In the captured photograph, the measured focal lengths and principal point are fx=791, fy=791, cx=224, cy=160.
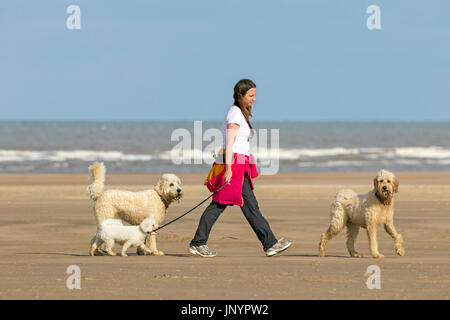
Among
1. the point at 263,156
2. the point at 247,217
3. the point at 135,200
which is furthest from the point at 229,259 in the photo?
the point at 263,156

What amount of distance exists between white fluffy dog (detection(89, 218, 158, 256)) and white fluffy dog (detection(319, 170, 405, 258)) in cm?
192

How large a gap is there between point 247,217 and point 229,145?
0.83 metres

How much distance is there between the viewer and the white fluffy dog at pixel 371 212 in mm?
8188

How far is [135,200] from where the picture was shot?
894 centimetres

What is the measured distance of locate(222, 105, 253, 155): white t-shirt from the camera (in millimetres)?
8008

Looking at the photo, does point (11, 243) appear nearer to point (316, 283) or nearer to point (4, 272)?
point (4, 272)

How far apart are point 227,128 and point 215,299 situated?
2662mm

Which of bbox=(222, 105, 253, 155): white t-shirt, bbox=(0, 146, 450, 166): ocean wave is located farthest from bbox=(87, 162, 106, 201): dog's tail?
bbox=(0, 146, 450, 166): ocean wave

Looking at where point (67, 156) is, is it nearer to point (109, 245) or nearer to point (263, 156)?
point (263, 156)

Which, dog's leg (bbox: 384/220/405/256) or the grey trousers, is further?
dog's leg (bbox: 384/220/405/256)

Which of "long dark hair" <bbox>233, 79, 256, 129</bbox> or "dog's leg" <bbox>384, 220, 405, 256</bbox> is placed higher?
"long dark hair" <bbox>233, 79, 256, 129</bbox>

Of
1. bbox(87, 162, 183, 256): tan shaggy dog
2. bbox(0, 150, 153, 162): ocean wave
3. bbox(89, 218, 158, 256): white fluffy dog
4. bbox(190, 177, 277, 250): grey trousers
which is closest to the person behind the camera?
bbox(190, 177, 277, 250): grey trousers

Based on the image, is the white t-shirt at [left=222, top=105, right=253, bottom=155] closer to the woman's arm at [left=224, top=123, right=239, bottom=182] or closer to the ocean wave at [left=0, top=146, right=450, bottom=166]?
the woman's arm at [left=224, top=123, right=239, bottom=182]

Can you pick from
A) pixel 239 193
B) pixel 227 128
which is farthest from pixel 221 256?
pixel 227 128
